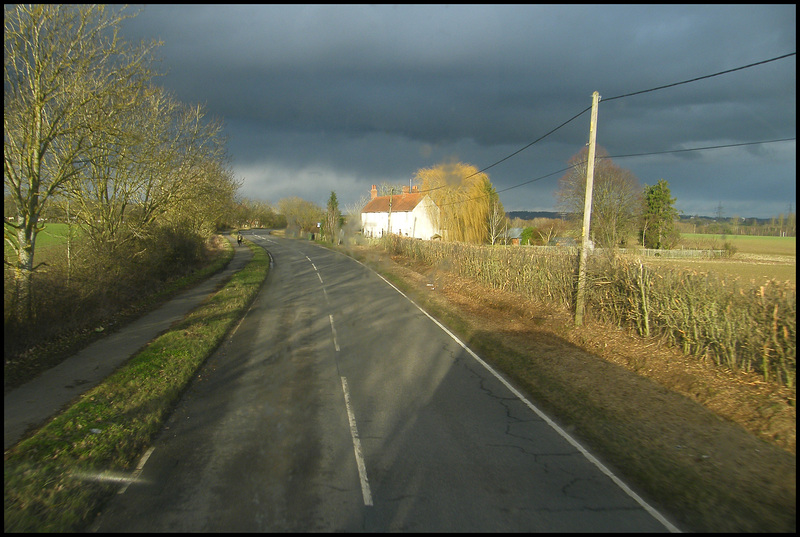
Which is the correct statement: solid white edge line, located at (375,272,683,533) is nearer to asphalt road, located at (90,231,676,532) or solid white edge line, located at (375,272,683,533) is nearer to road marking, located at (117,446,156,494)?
asphalt road, located at (90,231,676,532)

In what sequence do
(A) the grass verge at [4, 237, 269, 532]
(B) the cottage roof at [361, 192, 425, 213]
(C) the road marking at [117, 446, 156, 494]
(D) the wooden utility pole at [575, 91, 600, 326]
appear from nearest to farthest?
(A) the grass verge at [4, 237, 269, 532] < (C) the road marking at [117, 446, 156, 494] < (D) the wooden utility pole at [575, 91, 600, 326] < (B) the cottage roof at [361, 192, 425, 213]

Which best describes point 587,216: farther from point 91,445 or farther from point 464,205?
point 464,205

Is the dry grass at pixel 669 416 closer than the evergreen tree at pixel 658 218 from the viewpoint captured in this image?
Yes

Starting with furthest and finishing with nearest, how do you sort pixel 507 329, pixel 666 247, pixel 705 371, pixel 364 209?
pixel 364 209 < pixel 666 247 < pixel 507 329 < pixel 705 371

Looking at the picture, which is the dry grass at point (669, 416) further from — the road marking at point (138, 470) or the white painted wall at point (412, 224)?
the white painted wall at point (412, 224)

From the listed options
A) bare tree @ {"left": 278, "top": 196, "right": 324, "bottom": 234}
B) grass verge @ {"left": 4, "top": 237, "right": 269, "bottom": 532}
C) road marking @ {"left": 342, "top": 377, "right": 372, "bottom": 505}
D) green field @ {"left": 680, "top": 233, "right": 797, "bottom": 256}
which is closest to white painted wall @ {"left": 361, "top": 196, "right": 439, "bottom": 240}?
bare tree @ {"left": 278, "top": 196, "right": 324, "bottom": 234}

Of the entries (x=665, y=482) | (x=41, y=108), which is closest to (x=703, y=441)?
(x=665, y=482)

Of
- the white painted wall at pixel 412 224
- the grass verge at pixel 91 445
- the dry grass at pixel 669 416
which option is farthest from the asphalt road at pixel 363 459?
the white painted wall at pixel 412 224

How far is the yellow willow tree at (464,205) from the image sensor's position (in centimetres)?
5319

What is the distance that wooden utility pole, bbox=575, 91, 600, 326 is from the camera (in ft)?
40.6

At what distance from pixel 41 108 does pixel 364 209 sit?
75115mm

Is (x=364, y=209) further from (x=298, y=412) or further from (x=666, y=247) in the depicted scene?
(x=298, y=412)

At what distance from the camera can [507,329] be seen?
13.7m

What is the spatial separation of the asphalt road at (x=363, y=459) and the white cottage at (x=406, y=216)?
164 ft
